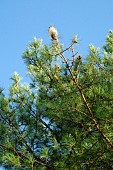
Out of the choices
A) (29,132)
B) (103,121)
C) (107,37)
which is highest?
(107,37)

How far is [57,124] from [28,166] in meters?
1.22

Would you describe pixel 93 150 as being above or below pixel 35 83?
below

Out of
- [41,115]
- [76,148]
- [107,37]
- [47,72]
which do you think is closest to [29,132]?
[41,115]

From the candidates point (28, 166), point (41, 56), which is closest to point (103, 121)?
point (28, 166)

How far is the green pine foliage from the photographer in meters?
2.90

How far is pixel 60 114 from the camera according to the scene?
346cm

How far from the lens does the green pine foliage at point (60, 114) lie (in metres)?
2.90

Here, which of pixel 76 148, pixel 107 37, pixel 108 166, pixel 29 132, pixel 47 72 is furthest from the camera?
pixel 107 37

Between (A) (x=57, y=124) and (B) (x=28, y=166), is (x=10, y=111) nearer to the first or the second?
(A) (x=57, y=124)

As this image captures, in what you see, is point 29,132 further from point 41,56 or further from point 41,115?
point 41,56

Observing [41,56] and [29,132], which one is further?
[41,56]

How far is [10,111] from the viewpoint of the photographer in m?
4.30

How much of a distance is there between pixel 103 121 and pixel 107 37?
95.5 inches

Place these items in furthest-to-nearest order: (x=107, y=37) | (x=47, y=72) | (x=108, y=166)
A: (x=107, y=37) < (x=47, y=72) < (x=108, y=166)
